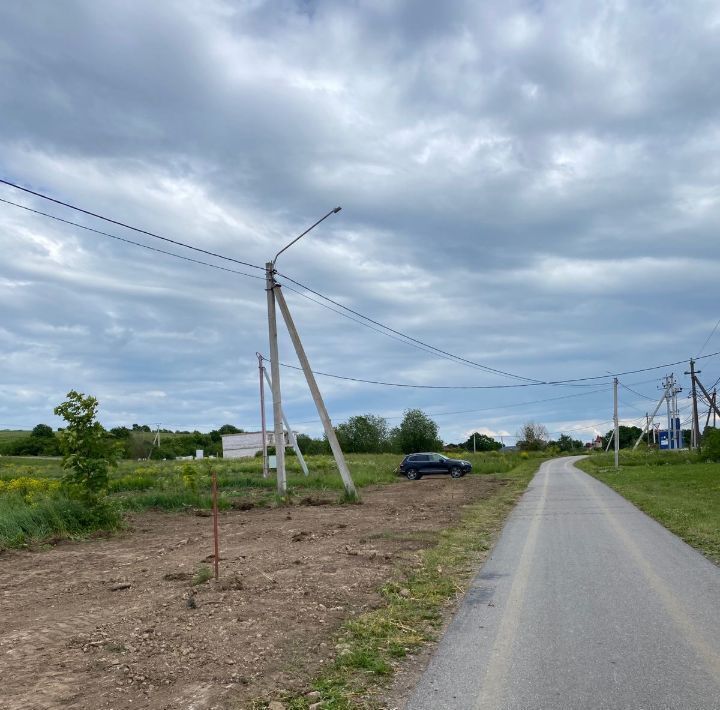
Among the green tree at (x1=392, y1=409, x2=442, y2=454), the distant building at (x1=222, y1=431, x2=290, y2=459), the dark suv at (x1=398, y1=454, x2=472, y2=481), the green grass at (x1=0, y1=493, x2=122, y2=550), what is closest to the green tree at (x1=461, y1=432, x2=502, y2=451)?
the green tree at (x1=392, y1=409, x2=442, y2=454)

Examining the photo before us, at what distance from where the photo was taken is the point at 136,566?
417 inches

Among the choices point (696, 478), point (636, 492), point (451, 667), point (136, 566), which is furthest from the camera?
point (696, 478)

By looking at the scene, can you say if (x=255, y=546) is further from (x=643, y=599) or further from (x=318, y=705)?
(x=318, y=705)

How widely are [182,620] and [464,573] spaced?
4175 mm

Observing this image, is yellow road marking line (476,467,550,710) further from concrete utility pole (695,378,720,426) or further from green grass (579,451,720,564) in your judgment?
concrete utility pole (695,378,720,426)

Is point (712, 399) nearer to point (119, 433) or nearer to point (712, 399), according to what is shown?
point (712, 399)

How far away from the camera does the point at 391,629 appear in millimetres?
6629

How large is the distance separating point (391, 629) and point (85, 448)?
9.58 metres

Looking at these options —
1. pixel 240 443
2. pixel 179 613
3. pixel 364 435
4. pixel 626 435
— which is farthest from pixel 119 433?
pixel 626 435

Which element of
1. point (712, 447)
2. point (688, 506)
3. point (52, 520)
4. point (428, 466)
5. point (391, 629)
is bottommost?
point (391, 629)

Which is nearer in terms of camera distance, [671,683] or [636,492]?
[671,683]

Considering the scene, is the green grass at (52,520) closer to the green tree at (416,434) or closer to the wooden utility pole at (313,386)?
the wooden utility pole at (313,386)

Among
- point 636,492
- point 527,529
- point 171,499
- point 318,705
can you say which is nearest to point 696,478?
point 636,492

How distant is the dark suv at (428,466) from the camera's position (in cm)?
4322
